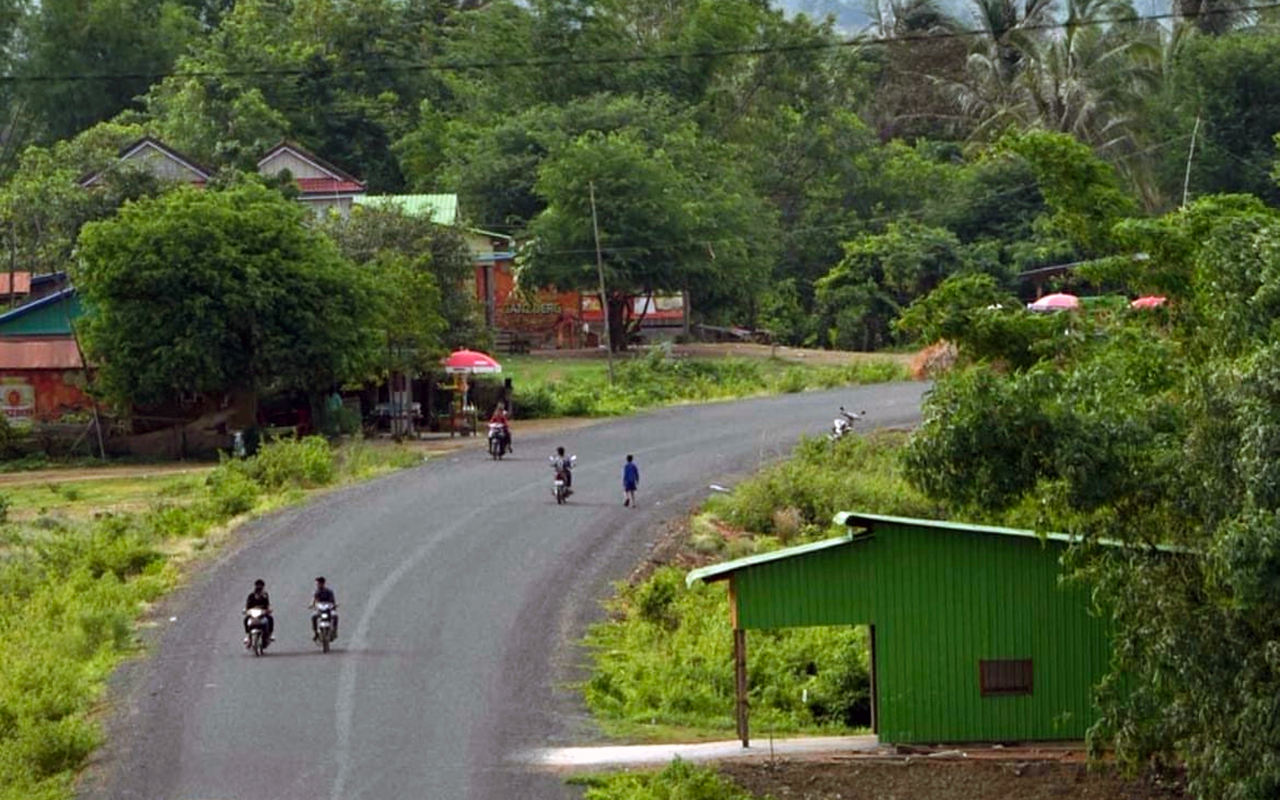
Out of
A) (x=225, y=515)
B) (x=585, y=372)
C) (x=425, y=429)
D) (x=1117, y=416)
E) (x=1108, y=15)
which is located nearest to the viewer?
(x=1117, y=416)

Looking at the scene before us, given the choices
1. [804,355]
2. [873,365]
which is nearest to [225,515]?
[873,365]

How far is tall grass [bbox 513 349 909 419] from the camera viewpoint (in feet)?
167

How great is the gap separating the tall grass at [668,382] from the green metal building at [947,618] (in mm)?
27203

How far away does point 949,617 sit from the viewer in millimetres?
23312

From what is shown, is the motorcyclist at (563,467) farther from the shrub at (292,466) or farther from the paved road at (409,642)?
the shrub at (292,466)

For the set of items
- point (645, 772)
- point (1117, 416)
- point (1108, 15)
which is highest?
point (1108, 15)

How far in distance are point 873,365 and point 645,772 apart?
1478 inches

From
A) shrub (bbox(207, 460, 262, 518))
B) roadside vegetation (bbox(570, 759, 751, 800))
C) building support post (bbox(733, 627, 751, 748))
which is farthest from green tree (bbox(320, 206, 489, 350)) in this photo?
roadside vegetation (bbox(570, 759, 751, 800))

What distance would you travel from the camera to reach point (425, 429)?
48594 mm

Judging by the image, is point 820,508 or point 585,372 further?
point 585,372

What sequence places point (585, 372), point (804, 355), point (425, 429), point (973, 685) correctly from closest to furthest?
point (973, 685)
point (425, 429)
point (585, 372)
point (804, 355)

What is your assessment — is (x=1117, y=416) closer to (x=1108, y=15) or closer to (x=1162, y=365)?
(x=1162, y=365)

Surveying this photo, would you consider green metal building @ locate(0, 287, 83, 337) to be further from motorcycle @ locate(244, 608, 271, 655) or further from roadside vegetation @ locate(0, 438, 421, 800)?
motorcycle @ locate(244, 608, 271, 655)

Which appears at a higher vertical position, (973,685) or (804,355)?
(804,355)
